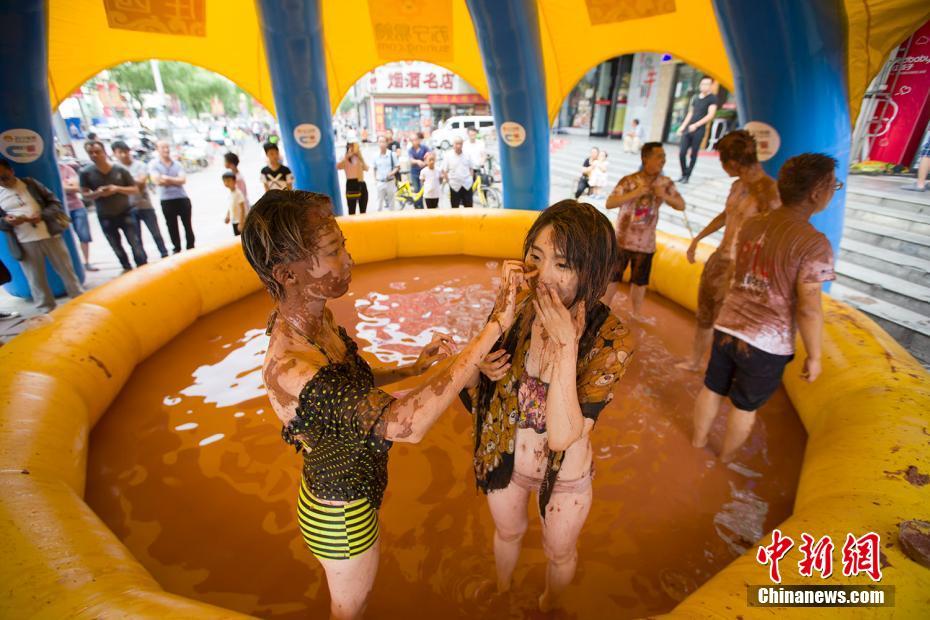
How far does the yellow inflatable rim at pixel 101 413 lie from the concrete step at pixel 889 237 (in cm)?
340

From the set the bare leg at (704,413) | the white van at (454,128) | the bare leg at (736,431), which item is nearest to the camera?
the bare leg at (736,431)

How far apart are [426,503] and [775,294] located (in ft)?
7.76

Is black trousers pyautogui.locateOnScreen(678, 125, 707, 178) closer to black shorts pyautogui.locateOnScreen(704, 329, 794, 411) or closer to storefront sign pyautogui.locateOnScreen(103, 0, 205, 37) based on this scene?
black shorts pyautogui.locateOnScreen(704, 329, 794, 411)

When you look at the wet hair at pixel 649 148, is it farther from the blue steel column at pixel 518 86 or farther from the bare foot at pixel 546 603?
the blue steel column at pixel 518 86

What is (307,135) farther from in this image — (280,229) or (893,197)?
(893,197)

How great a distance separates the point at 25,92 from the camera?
4.93 m

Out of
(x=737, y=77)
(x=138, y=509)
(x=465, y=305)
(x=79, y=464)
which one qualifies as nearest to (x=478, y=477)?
(x=138, y=509)

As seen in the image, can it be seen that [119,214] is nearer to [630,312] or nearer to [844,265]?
[630,312]

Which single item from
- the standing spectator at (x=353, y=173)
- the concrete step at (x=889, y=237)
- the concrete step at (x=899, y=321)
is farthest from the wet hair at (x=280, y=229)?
the concrete step at (x=889, y=237)

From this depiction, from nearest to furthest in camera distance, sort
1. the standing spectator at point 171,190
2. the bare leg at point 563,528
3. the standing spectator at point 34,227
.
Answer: the bare leg at point 563,528, the standing spectator at point 34,227, the standing spectator at point 171,190

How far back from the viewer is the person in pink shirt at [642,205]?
3957 millimetres

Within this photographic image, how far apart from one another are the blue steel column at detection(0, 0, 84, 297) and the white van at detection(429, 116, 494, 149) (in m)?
9.96

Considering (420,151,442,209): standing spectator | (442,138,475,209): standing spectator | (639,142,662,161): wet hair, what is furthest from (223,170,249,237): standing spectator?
(639,142,662,161): wet hair

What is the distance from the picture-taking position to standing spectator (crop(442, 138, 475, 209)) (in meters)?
8.15
